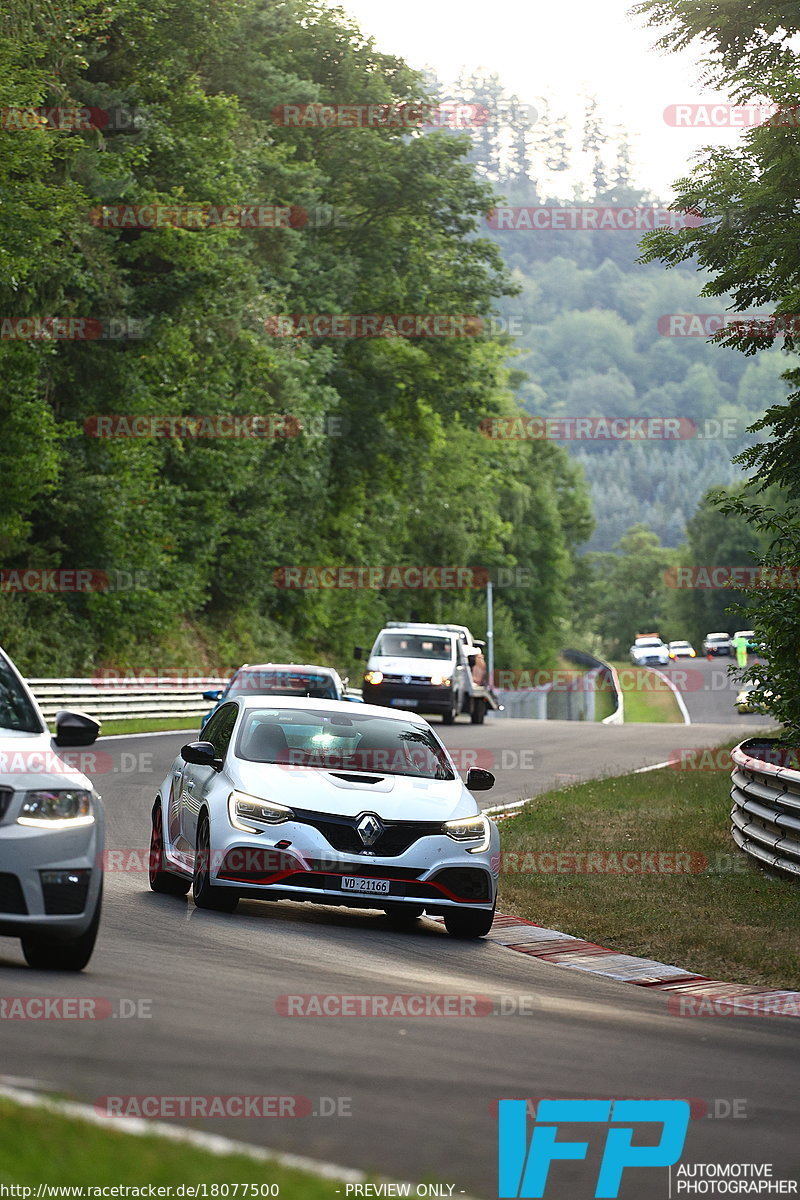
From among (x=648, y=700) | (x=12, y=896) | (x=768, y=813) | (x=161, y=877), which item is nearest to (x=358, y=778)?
(x=161, y=877)

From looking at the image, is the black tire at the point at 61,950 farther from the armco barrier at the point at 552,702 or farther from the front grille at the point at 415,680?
the armco barrier at the point at 552,702

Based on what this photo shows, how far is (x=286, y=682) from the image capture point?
2489cm

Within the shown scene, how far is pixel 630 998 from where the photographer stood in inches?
392

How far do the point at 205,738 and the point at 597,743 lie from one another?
810 inches

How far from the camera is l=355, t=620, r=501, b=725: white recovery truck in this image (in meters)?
39.7

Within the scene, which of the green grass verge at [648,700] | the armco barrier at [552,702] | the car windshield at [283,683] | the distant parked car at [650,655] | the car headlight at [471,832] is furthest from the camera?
the distant parked car at [650,655]

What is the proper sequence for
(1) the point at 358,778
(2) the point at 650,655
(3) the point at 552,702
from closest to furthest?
(1) the point at 358,778
(3) the point at 552,702
(2) the point at 650,655

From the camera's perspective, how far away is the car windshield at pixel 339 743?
12648 millimetres

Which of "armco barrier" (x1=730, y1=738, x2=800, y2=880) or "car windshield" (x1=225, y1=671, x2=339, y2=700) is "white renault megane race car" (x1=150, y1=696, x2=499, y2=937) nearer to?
"armco barrier" (x1=730, y1=738, x2=800, y2=880)

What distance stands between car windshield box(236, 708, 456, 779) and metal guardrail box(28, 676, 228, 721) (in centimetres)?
2091

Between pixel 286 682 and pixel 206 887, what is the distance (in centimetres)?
1303

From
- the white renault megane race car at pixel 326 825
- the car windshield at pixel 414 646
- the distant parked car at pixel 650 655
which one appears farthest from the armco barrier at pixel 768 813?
the distant parked car at pixel 650 655

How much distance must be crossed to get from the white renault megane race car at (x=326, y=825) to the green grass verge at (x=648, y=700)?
55.9 meters

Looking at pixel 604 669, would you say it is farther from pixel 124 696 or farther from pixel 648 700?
pixel 124 696
